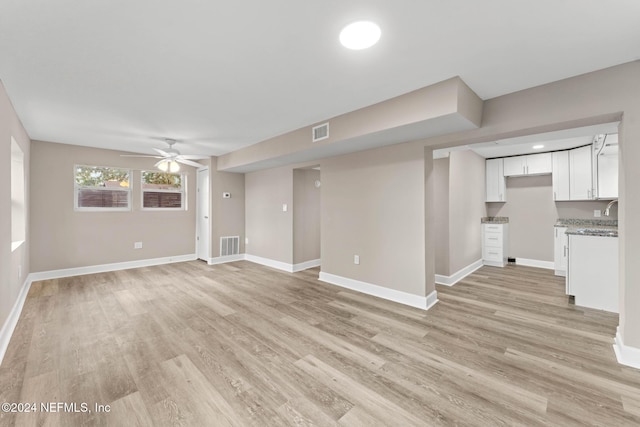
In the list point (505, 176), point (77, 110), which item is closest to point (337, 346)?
point (77, 110)

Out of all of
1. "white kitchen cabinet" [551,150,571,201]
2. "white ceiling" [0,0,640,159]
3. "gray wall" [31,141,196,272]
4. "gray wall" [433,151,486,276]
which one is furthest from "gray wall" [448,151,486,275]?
"gray wall" [31,141,196,272]

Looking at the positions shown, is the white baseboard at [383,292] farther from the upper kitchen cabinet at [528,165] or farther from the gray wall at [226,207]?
the upper kitchen cabinet at [528,165]

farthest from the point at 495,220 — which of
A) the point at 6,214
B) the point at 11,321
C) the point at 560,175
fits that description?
the point at 11,321

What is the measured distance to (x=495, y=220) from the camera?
591 cm

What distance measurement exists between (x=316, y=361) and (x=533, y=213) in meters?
5.86

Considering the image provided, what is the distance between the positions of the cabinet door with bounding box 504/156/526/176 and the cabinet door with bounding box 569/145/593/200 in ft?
2.39

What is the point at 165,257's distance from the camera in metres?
5.96

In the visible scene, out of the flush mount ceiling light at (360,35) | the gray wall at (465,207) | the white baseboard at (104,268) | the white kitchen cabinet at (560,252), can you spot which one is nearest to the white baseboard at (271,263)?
the white baseboard at (104,268)

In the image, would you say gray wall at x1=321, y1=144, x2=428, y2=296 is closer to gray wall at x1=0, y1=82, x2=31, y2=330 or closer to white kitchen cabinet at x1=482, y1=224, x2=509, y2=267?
white kitchen cabinet at x1=482, y1=224, x2=509, y2=267

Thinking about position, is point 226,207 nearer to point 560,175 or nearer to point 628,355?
point 628,355

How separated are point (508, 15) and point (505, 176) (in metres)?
5.16

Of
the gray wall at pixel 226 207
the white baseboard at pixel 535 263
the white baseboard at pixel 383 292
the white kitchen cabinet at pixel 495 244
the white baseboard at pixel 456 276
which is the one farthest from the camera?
the gray wall at pixel 226 207

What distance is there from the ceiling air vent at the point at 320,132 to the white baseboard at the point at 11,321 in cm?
375

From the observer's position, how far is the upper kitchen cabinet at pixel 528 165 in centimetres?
529
